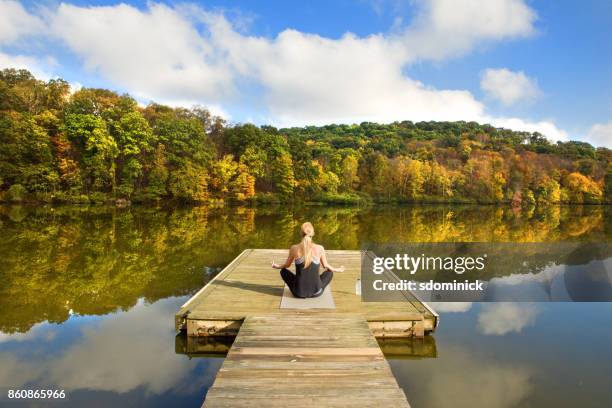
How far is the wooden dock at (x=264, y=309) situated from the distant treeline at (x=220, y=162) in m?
30.9

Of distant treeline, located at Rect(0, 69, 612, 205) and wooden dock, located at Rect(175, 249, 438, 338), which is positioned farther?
distant treeline, located at Rect(0, 69, 612, 205)

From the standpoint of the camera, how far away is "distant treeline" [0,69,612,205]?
32.6 m

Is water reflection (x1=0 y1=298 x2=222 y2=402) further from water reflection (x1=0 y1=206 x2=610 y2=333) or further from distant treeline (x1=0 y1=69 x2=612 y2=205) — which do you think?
distant treeline (x1=0 y1=69 x2=612 y2=205)

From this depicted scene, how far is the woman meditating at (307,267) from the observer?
17.5ft

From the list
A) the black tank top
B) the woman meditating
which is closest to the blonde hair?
the woman meditating

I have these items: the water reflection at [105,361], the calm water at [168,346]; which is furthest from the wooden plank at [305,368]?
the water reflection at [105,361]

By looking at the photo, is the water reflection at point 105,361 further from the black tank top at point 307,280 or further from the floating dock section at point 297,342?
the black tank top at point 307,280

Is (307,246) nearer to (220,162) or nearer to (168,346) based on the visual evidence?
(168,346)

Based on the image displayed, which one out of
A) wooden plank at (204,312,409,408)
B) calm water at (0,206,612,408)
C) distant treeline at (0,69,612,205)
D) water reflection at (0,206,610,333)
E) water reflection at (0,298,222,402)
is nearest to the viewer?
wooden plank at (204,312,409,408)

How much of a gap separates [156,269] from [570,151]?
72839 millimetres

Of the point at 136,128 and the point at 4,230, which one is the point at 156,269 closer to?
the point at 4,230

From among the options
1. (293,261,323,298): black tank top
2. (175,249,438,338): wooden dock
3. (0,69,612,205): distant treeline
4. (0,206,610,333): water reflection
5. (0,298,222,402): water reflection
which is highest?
(0,69,612,205): distant treeline

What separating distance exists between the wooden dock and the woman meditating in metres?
0.38

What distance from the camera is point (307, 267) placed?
17.7 feet
